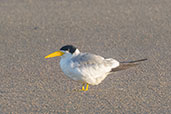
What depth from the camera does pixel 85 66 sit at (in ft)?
16.7

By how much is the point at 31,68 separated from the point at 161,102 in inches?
96.2

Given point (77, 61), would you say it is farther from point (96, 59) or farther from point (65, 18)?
point (65, 18)

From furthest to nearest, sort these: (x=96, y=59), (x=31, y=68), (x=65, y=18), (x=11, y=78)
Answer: (x=65, y=18) → (x=31, y=68) → (x=11, y=78) → (x=96, y=59)

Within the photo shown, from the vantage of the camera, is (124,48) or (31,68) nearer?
(31,68)

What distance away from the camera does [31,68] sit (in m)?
6.11

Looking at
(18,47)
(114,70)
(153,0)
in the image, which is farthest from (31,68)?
(153,0)

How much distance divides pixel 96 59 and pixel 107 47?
5.94 ft

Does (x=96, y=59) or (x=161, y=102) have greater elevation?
(x=96, y=59)

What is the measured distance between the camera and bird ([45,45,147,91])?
5055mm

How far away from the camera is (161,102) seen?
16.0 feet

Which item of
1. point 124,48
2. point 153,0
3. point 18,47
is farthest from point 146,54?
point 153,0

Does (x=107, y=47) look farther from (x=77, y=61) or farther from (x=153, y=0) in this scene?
(x=153, y=0)

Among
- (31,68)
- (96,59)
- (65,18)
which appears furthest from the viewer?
(65,18)

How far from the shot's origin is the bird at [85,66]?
5.05 metres
